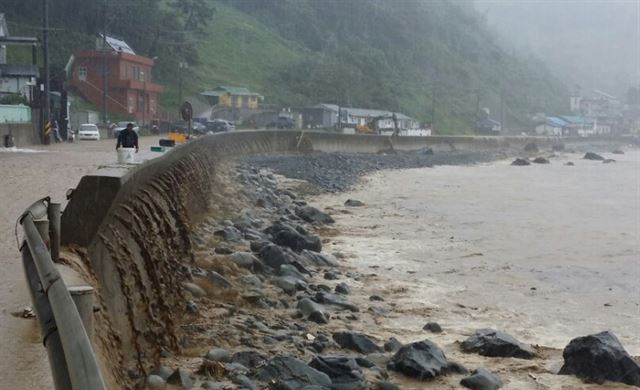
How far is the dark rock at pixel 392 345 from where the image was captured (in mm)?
9836

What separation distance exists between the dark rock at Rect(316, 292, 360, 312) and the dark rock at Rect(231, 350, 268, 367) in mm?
3658

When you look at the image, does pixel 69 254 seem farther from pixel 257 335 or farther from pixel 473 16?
pixel 473 16

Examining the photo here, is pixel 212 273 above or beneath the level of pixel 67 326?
beneath

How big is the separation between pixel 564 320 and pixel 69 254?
836cm

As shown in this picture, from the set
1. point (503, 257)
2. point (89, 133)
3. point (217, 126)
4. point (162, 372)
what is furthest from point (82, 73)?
point (162, 372)

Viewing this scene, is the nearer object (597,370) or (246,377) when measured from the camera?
(246,377)

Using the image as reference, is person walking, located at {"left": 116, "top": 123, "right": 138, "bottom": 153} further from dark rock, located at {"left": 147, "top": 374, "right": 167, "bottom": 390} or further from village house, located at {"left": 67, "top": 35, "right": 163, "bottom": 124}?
village house, located at {"left": 67, "top": 35, "right": 163, "bottom": 124}

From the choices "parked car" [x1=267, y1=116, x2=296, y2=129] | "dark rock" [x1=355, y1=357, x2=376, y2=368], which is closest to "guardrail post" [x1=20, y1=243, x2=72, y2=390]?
"dark rock" [x1=355, y1=357, x2=376, y2=368]

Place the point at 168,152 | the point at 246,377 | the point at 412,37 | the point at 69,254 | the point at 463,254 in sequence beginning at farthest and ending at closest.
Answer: the point at 412,37 < the point at 463,254 < the point at 168,152 < the point at 246,377 < the point at 69,254

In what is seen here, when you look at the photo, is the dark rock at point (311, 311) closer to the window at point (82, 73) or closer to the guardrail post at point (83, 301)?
the guardrail post at point (83, 301)

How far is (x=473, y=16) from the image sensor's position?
604 ft

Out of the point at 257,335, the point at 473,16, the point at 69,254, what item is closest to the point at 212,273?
the point at 257,335

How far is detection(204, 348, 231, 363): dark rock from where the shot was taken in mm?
8120

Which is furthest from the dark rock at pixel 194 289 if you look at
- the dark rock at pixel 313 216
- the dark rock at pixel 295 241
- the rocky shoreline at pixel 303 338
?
the dark rock at pixel 313 216
